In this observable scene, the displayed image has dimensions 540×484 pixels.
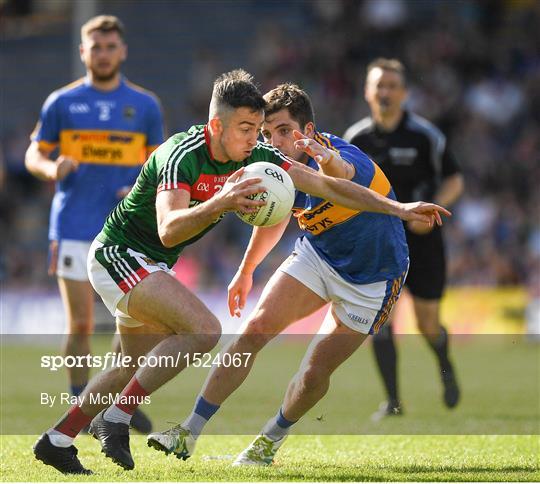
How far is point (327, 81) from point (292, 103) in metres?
16.2

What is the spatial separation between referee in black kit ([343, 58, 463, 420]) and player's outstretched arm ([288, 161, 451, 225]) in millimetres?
3384

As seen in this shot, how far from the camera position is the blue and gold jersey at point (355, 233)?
7148mm

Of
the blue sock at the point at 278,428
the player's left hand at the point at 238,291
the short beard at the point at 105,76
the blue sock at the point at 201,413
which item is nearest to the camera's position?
the blue sock at the point at 201,413

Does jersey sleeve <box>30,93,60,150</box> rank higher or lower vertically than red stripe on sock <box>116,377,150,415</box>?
higher

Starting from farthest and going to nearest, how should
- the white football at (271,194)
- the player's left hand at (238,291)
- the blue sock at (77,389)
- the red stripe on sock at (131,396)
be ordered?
the blue sock at (77,389) → the player's left hand at (238,291) → the red stripe on sock at (131,396) → the white football at (271,194)

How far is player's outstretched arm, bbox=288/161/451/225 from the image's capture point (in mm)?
6395

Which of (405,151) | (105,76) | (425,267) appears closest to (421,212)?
(105,76)

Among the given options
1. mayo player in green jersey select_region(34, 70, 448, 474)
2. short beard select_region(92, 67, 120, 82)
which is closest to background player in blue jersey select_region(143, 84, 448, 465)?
mayo player in green jersey select_region(34, 70, 448, 474)

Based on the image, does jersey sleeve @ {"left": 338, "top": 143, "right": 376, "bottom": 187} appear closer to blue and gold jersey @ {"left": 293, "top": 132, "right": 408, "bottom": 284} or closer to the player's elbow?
blue and gold jersey @ {"left": 293, "top": 132, "right": 408, "bottom": 284}

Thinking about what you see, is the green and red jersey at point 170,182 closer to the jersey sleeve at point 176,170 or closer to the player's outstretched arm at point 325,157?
the jersey sleeve at point 176,170

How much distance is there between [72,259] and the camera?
8828 mm

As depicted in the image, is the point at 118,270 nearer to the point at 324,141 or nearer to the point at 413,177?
the point at 324,141

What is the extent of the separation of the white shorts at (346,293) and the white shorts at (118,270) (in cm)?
96

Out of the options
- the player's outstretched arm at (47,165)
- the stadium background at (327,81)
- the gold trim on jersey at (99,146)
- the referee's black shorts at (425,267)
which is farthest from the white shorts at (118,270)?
the stadium background at (327,81)
